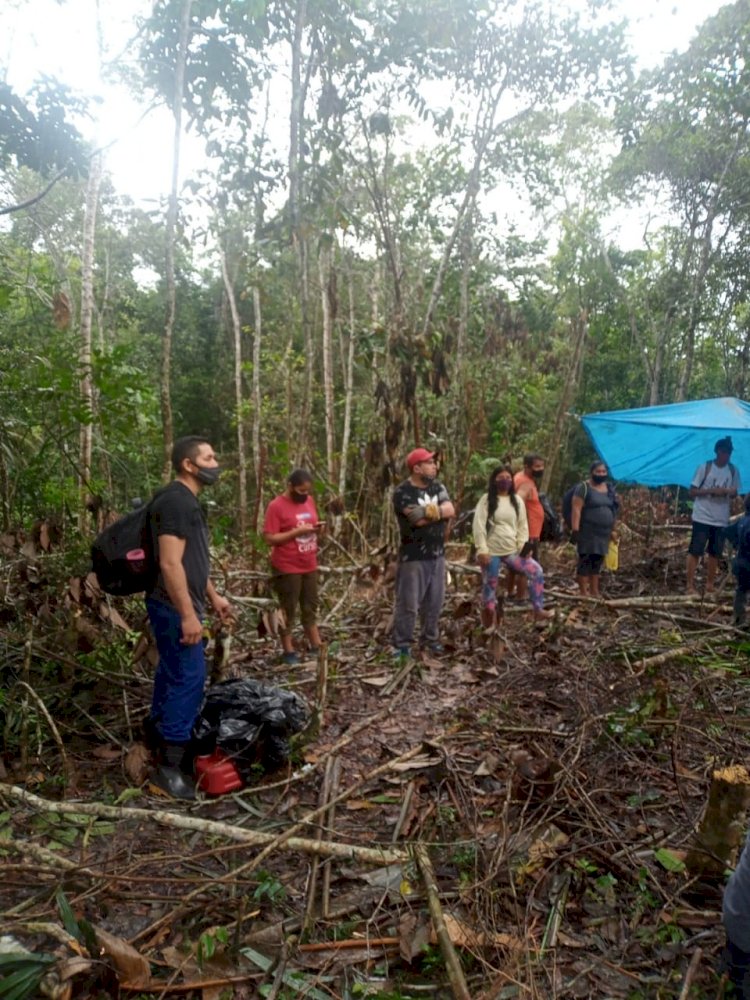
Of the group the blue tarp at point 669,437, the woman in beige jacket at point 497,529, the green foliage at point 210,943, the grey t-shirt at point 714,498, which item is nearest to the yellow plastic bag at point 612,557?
the grey t-shirt at point 714,498

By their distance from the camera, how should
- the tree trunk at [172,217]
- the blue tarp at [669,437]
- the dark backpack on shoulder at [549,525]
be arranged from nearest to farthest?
the tree trunk at [172,217] < the dark backpack on shoulder at [549,525] < the blue tarp at [669,437]

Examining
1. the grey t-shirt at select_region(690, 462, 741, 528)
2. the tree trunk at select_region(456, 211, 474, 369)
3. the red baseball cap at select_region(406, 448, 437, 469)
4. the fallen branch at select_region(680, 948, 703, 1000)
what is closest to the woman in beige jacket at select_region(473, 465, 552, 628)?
the red baseball cap at select_region(406, 448, 437, 469)

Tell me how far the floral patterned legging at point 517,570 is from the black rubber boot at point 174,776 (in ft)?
9.78

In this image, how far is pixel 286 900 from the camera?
266 centimetres

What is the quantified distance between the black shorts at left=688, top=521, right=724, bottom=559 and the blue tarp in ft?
7.09

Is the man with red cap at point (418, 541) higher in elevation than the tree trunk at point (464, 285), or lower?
lower

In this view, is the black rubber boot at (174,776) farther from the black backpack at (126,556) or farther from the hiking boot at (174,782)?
the black backpack at (126,556)

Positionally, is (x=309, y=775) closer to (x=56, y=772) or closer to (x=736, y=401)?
(x=56, y=772)

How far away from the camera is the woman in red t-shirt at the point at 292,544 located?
17.0 ft

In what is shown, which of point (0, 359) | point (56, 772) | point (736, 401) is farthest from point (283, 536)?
point (736, 401)

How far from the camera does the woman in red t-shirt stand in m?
5.17

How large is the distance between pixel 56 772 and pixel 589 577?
5353 millimetres

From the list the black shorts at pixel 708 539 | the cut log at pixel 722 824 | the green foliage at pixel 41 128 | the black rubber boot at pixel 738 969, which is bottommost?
the black rubber boot at pixel 738 969

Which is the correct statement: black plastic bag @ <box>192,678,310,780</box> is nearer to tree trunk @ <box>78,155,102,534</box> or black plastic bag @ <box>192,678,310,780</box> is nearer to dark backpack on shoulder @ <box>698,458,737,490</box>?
tree trunk @ <box>78,155,102,534</box>
